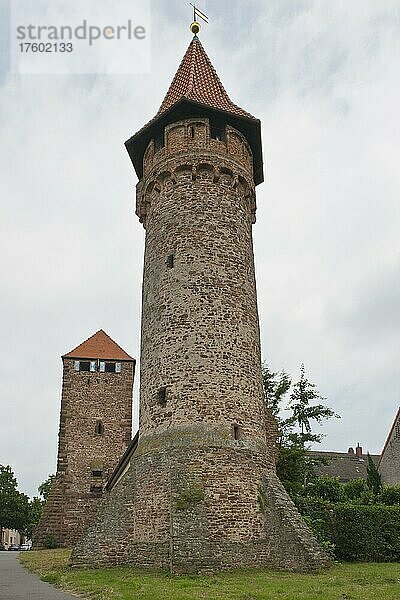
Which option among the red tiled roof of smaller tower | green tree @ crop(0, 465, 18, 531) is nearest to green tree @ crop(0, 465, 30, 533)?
green tree @ crop(0, 465, 18, 531)

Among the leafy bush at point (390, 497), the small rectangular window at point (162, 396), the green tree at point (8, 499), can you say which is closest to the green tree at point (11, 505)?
the green tree at point (8, 499)

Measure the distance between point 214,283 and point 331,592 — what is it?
31.4 ft

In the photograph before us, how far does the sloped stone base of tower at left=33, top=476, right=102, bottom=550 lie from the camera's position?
2994 cm

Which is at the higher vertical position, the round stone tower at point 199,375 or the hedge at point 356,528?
the round stone tower at point 199,375

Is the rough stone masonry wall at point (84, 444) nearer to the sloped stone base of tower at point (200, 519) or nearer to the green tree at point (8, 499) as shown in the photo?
the sloped stone base of tower at point (200, 519)

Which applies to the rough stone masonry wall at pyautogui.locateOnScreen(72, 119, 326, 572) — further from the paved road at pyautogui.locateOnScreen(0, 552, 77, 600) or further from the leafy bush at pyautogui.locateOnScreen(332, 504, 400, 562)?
the leafy bush at pyautogui.locateOnScreen(332, 504, 400, 562)

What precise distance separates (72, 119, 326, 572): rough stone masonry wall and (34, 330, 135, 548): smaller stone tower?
15038mm

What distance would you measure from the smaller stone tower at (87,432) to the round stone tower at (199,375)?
14.8 m

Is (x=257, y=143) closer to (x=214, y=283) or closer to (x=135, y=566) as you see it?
(x=214, y=283)

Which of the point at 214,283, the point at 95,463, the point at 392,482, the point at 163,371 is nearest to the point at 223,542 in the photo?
the point at 163,371

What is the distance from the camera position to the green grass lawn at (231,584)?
10.6m

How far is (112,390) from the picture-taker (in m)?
36.1

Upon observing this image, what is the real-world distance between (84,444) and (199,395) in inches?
752

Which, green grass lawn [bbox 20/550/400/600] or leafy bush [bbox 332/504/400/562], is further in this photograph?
leafy bush [bbox 332/504/400/562]
